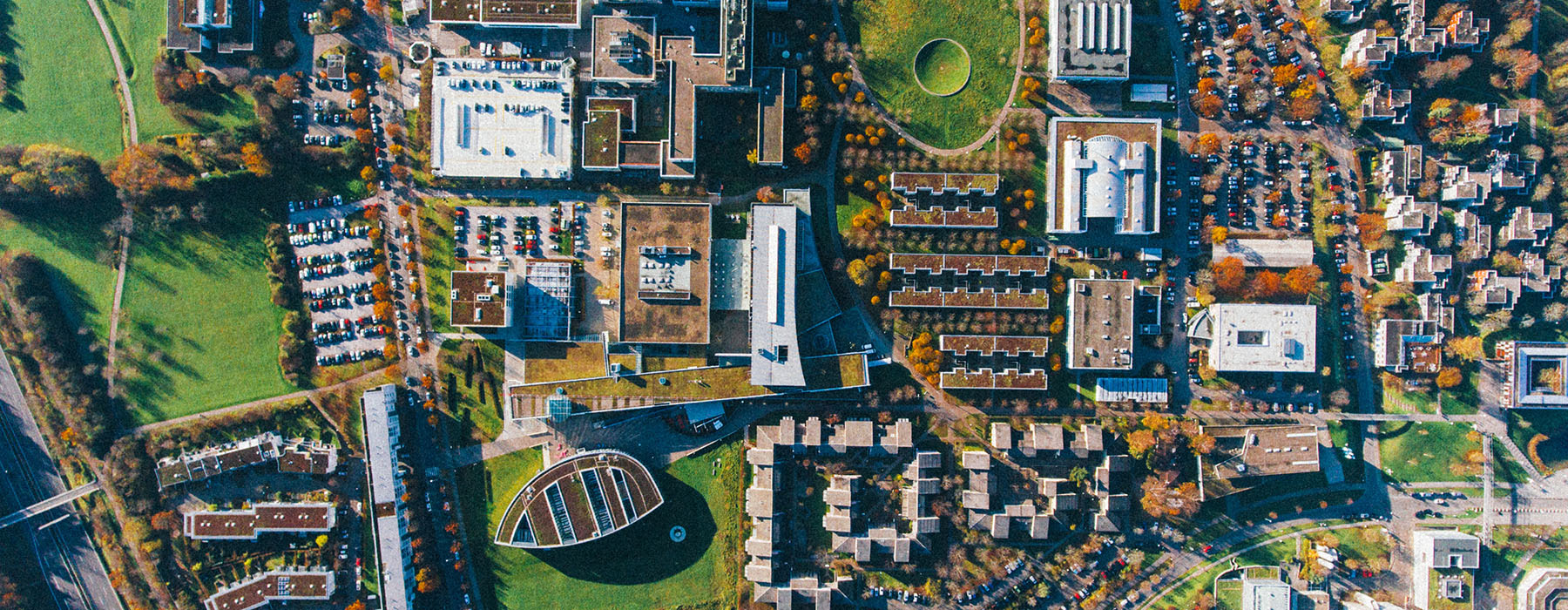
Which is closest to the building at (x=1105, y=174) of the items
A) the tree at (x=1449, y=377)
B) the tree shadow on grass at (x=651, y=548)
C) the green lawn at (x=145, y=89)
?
the tree at (x=1449, y=377)

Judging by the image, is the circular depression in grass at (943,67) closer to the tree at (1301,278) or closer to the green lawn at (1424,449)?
the tree at (1301,278)

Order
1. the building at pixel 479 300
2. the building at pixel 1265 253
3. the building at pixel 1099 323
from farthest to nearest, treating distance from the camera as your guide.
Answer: the building at pixel 1265 253
the building at pixel 1099 323
the building at pixel 479 300

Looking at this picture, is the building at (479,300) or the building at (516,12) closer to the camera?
the building at (479,300)

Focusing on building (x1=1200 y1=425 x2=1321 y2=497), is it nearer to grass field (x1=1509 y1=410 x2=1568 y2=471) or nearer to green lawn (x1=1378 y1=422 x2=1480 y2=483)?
green lawn (x1=1378 y1=422 x2=1480 y2=483)

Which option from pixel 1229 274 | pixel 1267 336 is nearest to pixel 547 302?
pixel 1229 274

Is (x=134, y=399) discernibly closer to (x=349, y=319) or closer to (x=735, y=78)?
(x=349, y=319)

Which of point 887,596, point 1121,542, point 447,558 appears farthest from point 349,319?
point 1121,542
